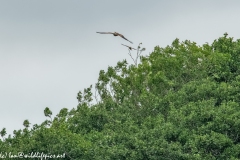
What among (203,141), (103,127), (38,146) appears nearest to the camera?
(203,141)

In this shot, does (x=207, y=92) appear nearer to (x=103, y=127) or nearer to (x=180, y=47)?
(x=103, y=127)

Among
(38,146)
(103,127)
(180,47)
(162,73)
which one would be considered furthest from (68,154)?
(180,47)

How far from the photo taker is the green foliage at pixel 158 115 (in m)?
30.7

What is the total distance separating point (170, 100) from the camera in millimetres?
34281

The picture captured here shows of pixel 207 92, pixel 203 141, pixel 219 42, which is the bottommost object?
pixel 203 141

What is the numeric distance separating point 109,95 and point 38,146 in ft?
24.8

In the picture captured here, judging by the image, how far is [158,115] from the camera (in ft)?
111

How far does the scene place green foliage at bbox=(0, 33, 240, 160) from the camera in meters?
30.7

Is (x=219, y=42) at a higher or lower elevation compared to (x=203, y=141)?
higher

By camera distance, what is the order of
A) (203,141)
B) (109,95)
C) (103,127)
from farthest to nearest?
(109,95) < (103,127) < (203,141)

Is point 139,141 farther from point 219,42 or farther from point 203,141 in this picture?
point 219,42

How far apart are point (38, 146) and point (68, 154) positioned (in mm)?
1069

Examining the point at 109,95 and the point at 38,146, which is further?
the point at 109,95

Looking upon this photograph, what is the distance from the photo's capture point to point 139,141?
102ft
